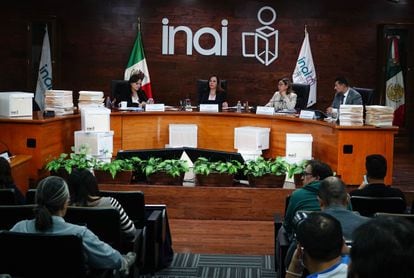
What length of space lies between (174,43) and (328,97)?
2501mm

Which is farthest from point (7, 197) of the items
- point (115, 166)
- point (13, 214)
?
point (115, 166)

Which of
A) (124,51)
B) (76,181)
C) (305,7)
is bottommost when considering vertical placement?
(76,181)

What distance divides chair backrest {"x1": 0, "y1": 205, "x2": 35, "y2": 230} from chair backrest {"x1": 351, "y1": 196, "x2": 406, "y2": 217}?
6.65 ft

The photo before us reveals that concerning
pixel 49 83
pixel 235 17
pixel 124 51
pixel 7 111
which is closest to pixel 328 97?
pixel 235 17

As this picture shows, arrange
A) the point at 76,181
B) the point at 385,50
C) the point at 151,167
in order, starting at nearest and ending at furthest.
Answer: the point at 76,181
the point at 151,167
the point at 385,50

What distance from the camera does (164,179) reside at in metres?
7.04

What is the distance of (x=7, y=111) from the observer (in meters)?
7.15

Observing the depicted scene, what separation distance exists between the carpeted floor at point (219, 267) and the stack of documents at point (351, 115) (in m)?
2.24

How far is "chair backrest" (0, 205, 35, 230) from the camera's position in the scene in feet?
13.2

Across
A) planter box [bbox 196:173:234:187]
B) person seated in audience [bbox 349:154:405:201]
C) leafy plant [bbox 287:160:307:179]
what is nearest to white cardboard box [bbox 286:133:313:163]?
leafy plant [bbox 287:160:307:179]

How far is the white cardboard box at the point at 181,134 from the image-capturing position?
916 centimetres

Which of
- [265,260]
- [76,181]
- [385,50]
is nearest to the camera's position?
[76,181]

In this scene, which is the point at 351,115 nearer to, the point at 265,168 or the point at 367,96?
the point at 265,168

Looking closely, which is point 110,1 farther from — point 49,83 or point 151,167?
point 151,167
